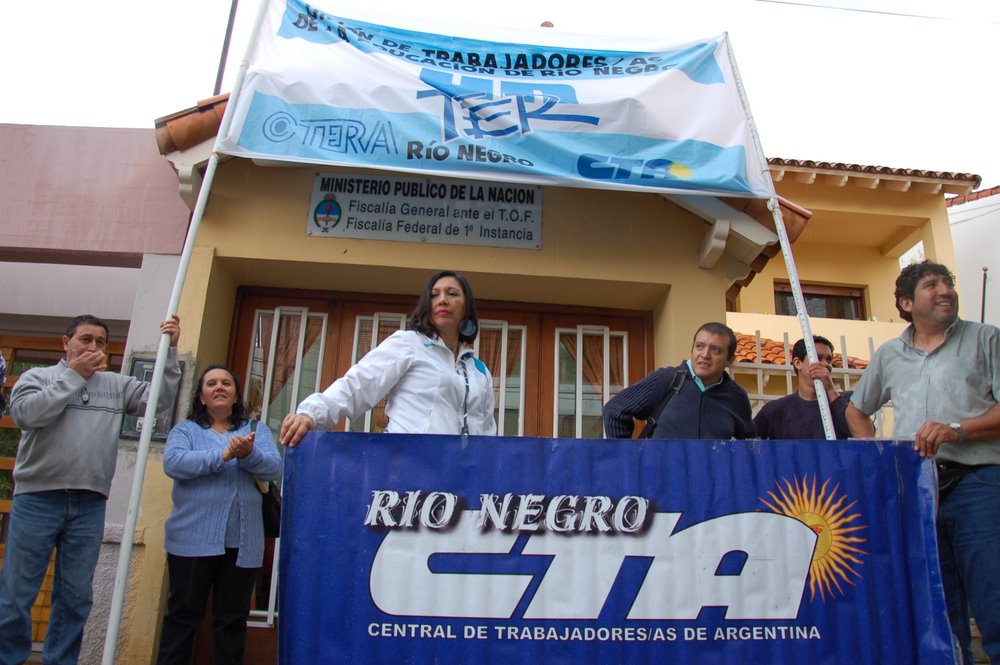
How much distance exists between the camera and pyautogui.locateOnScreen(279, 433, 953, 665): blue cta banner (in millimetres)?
2617

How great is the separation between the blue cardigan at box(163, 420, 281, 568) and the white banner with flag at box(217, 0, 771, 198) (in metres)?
1.50

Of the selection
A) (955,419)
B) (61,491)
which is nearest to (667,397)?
(955,419)

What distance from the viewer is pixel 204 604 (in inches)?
138

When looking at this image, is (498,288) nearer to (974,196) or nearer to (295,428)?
(295,428)

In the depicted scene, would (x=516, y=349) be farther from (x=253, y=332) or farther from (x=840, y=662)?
(x=840, y=662)

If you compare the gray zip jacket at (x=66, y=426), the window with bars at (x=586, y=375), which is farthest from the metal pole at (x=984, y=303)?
the gray zip jacket at (x=66, y=426)

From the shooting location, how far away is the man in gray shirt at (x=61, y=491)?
3.34 metres

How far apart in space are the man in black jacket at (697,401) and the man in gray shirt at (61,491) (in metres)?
2.14

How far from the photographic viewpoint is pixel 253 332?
5.25 metres

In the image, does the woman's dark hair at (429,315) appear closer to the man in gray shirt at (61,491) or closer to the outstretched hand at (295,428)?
the outstretched hand at (295,428)

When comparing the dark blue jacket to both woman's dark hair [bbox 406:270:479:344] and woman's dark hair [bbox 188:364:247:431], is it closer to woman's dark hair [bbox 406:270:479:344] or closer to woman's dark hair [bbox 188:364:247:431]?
woman's dark hair [bbox 406:270:479:344]

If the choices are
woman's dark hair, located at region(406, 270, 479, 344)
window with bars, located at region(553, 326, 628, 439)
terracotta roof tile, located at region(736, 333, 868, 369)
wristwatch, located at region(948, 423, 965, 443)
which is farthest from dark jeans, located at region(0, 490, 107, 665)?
terracotta roof tile, located at region(736, 333, 868, 369)

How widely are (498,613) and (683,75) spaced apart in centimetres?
338

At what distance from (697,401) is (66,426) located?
305 centimetres
